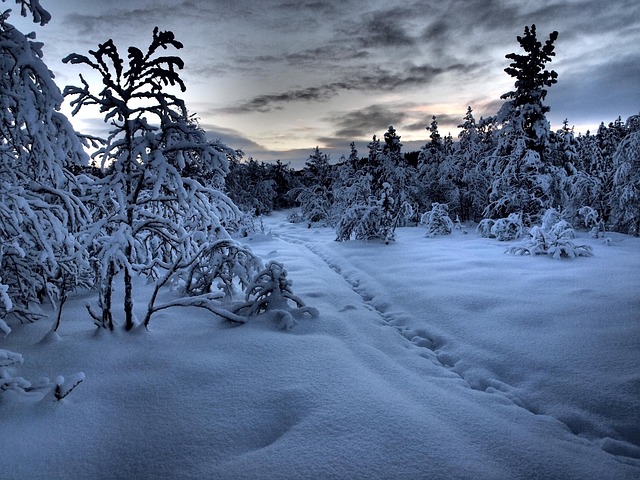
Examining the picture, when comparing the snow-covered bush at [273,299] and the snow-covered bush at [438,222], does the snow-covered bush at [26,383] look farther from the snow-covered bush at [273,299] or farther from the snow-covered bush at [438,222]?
the snow-covered bush at [438,222]

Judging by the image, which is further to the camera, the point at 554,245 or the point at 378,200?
the point at 378,200

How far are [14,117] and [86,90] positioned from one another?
84 centimetres

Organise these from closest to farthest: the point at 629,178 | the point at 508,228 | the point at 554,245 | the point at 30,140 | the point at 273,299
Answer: the point at 30,140, the point at 273,299, the point at 554,245, the point at 508,228, the point at 629,178

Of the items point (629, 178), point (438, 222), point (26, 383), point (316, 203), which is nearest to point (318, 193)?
point (316, 203)

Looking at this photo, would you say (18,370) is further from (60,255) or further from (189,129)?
(189,129)

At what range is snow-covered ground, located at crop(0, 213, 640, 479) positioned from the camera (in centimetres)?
271

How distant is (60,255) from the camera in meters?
5.31

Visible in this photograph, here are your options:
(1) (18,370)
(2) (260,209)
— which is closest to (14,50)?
(1) (18,370)

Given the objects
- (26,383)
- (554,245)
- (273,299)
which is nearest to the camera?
(26,383)

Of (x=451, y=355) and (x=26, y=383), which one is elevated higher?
(x=26, y=383)

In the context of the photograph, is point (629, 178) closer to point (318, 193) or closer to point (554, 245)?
point (554, 245)

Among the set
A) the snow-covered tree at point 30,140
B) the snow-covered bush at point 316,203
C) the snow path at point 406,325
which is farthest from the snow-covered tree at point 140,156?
the snow-covered bush at point 316,203

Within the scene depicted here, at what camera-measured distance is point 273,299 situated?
6.00 meters

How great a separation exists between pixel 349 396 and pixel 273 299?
9.10ft
